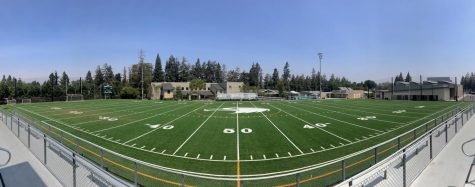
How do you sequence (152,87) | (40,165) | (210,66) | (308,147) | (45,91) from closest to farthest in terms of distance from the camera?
(40,165)
(308,147)
(45,91)
(152,87)
(210,66)

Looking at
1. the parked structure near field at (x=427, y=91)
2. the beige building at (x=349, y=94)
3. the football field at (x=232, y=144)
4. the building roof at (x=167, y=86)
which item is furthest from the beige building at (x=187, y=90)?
the football field at (x=232, y=144)

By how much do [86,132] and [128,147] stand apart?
7.20 metres

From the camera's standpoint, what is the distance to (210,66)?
516ft

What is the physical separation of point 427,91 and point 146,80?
3714 inches

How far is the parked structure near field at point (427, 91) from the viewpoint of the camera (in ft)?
275

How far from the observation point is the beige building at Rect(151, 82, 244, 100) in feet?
347

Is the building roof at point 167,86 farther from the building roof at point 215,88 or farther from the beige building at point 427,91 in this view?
the beige building at point 427,91

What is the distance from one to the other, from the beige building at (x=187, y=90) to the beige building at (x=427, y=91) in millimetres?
55683

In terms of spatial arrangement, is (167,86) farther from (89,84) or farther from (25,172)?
(25,172)

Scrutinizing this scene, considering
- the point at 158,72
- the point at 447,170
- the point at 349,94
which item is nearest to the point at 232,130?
the point at 447,170

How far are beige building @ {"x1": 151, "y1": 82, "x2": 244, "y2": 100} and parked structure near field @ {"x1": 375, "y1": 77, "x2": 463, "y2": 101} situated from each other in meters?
55.6

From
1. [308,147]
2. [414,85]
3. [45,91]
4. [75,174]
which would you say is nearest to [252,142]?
[308,147]

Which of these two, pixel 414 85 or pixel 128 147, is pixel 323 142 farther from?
pixel 414 85

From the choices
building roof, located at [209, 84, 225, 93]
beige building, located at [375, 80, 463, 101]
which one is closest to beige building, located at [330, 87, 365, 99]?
beige building, located at [375, 80, 463, 101]
